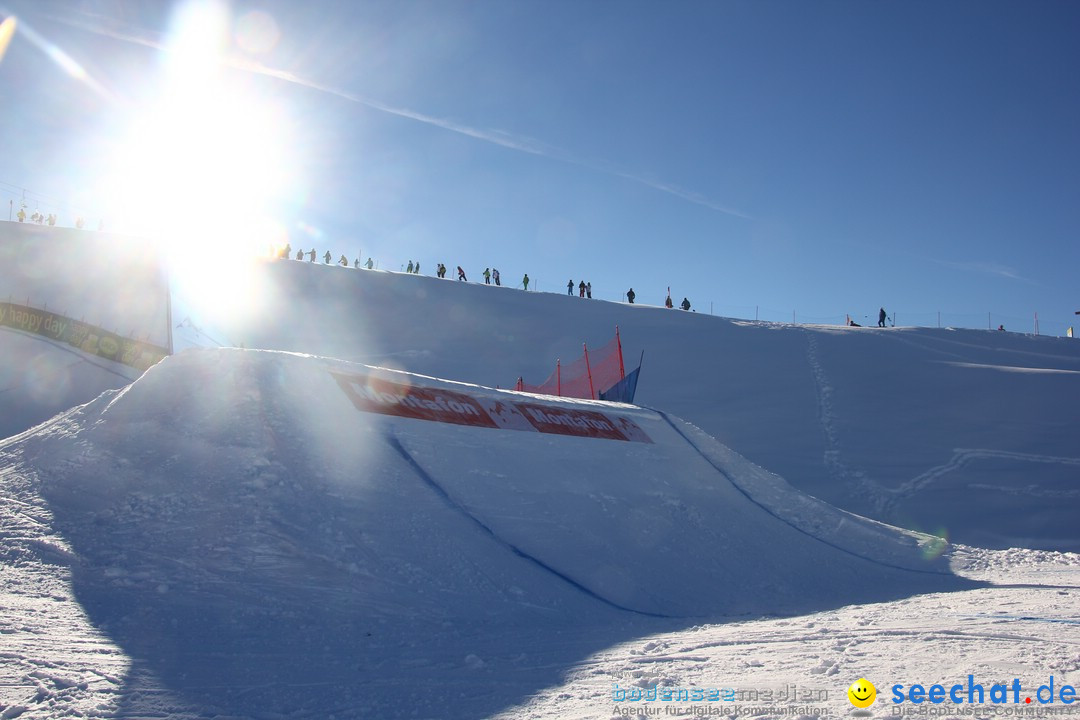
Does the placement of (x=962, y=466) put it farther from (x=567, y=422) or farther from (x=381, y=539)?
(x=381, y=539)

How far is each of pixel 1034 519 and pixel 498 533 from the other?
1242cm

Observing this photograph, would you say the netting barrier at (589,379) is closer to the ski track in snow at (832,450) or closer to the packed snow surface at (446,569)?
the packed snow surface at (446,569)

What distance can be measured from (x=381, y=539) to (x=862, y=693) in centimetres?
414

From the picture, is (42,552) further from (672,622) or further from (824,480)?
(824,480)

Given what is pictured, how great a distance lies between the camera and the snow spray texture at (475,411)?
29.3 ft

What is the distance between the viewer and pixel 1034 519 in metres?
14.6

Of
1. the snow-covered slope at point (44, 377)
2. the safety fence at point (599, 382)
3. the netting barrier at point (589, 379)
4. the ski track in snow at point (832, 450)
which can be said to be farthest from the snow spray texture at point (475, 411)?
the snow-covered slope at point (44, 377)

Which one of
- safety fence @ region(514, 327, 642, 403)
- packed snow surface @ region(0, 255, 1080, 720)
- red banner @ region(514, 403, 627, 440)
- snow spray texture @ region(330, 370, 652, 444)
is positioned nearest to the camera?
packed snow surface @ region(0, 255, 1080, 720)

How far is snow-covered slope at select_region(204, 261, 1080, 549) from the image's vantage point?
16031 millimetres

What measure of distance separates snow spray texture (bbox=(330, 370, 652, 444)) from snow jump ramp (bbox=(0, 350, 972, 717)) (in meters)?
0.04

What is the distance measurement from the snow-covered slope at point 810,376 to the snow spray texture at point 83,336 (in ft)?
20.8

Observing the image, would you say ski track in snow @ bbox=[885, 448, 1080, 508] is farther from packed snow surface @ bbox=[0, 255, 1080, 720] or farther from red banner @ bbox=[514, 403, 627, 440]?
red banner @ bbox=[514, 403, 627, 440]

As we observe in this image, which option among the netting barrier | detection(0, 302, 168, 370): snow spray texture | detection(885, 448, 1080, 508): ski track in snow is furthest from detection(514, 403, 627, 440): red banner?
detection(0, 302, 168, 370): snow spray texture

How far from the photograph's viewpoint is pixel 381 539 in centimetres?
660
